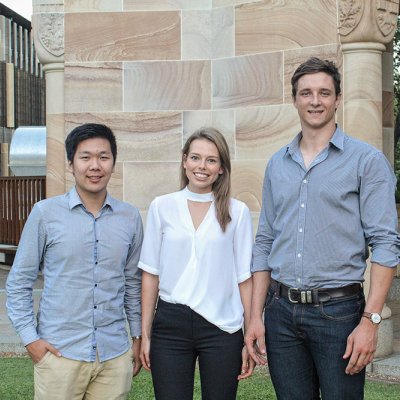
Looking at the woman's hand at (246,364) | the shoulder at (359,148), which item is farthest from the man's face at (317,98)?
the woman's hand at (246,364)

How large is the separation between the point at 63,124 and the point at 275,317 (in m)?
4.30

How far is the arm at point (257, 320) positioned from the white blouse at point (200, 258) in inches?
2.2

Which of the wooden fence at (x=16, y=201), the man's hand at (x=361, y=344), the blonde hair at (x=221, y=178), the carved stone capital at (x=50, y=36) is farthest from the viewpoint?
the wooden fence at (x=16, y=201)

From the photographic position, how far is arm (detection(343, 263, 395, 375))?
3.27m

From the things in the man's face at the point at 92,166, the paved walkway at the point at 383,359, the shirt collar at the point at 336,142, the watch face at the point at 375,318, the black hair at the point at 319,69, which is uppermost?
the black hair at the point at 319,69

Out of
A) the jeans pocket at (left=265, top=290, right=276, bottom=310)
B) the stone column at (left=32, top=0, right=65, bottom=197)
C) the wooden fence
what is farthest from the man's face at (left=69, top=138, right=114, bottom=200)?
the wooden fence

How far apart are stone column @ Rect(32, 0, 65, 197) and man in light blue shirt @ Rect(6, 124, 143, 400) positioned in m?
3.86

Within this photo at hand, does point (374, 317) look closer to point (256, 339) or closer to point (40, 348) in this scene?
point (256, 339)

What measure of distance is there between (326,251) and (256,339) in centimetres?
49

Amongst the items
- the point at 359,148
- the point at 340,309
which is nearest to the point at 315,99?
the point at 359,148

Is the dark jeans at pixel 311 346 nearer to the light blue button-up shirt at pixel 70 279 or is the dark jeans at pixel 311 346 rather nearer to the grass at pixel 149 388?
the light blue button-up shirt at pixel 70 279

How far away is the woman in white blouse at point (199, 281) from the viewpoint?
354cm

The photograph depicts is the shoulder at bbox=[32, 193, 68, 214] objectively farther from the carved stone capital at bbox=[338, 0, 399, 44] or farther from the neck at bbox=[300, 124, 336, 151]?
the carved stone capital at bbox=[338, 0, 399, 44]

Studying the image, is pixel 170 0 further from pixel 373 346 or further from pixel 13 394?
pixel 373 346
